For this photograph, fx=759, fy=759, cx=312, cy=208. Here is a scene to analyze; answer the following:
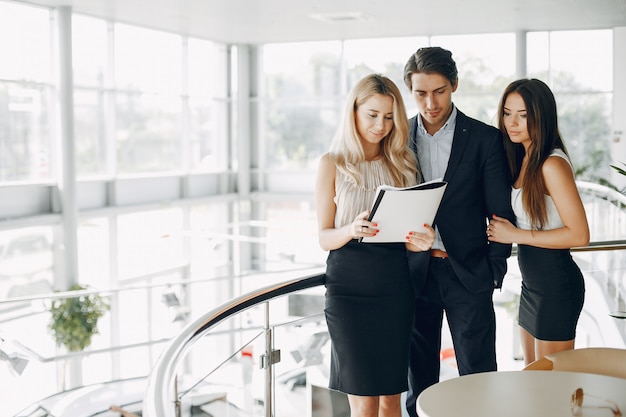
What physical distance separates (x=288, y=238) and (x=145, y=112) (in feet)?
12.9

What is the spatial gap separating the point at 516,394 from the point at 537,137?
109 centimetres

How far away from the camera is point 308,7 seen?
36.4 feet

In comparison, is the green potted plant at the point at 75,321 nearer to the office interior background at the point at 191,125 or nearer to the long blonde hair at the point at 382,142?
the office interior background at the point at 191,125

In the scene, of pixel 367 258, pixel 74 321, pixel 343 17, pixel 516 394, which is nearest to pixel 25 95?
pixel 74 321

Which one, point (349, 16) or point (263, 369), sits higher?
point (349, 16)

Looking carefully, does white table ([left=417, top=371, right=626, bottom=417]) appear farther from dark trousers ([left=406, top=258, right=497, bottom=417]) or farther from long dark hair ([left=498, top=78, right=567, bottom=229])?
long dark hair ([left=498, top=78, right=567, bottom=229])

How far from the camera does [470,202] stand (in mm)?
2764

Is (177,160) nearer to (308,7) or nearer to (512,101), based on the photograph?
(308,7)

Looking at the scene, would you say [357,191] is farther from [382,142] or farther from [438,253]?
[438,253]

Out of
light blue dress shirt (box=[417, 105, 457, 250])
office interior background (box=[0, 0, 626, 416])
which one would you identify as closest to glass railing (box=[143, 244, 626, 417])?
light blue dress shirt (box=[417, 105, 457, 250])

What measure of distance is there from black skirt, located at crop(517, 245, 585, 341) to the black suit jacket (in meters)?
0.23

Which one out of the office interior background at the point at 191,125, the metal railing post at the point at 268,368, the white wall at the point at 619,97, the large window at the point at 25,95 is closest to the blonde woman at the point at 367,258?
the metal railing post at the point at 268,368

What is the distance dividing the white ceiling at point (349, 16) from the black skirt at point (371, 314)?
837cm

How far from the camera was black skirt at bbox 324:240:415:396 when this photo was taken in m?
2.65
